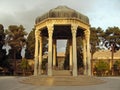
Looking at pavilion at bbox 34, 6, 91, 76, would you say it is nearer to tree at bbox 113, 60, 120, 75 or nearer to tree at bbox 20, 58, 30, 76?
tree at bbox 20, 58, 30, 76

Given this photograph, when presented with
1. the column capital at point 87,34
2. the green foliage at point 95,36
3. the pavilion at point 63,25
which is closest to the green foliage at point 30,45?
the green foliage at point 95,36

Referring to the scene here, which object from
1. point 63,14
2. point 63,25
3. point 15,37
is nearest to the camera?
point 63,14

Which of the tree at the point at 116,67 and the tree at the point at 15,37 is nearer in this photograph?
the tree at the point at 116,67

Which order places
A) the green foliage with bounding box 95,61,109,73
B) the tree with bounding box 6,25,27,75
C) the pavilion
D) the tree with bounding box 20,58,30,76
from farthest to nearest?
1. the tree with bounding box 6,25,27,75
2. the green foliage with bounding box 95,61,109,73
3. the tree with bounding box 20,58,30,76
4. the pavilion

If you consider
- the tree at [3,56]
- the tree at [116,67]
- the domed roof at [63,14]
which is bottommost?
the tree at [116,67]

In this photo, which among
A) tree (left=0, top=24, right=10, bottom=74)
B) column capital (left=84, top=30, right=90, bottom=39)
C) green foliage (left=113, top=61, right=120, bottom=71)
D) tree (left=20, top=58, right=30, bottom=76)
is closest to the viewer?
column capital (left=84, top=30, right=90, bottom=39)

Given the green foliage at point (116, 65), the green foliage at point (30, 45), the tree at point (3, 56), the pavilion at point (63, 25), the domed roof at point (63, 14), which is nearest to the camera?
the pavilion at point (63, 25)

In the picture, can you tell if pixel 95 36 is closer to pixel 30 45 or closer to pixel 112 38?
pixel 112 38

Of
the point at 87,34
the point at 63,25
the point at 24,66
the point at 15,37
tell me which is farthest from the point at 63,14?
the point at 15,37

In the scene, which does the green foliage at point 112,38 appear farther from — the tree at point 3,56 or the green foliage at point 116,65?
the tree at point 3,56

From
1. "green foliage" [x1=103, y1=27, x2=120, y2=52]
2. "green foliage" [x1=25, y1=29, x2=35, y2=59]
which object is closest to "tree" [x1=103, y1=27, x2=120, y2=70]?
Result: "green foliage" [x1=103, y1=27, x2=120, y2=52]

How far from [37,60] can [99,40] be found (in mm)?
26952

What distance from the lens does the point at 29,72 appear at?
152 ft

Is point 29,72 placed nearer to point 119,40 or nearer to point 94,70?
point 94,70
